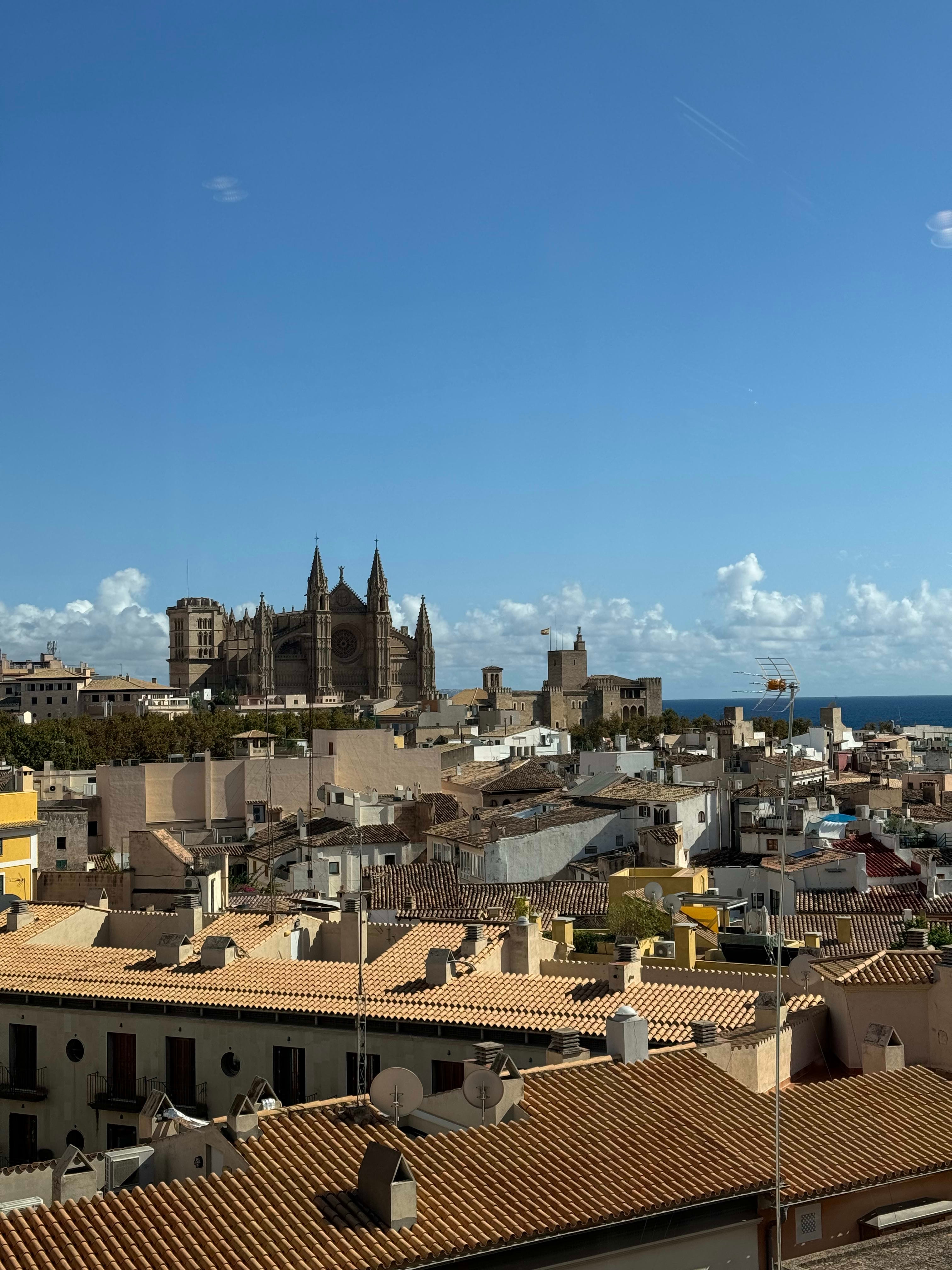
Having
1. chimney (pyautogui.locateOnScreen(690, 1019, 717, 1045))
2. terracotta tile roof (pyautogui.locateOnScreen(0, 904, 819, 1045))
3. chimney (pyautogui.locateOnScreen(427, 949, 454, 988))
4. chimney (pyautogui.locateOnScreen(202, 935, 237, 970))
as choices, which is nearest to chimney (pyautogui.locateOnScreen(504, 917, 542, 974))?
terracotta tile roof (pyautogui.locateOnScreen(0, 904, 819, 1045))

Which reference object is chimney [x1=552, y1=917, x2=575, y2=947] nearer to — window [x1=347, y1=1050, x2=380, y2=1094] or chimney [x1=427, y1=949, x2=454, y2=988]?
chimney [x1=427, y1=949, x2=454, y2=988]

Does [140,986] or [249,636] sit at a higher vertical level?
[249,636]

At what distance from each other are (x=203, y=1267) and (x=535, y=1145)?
8.68ft

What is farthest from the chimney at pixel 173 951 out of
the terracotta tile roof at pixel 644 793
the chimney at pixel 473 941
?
the terracotta tile roof at pixel 644 793

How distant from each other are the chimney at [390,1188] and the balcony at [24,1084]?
9840 mm

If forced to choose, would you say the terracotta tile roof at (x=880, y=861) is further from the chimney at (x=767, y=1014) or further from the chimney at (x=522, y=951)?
the chimney at (x=767, y=1014)

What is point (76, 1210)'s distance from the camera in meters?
8.82

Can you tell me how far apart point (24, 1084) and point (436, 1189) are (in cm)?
1026

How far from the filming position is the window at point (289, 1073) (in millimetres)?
16156

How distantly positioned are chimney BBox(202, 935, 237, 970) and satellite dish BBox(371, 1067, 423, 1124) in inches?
310

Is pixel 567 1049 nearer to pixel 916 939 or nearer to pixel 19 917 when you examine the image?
pixel 916 939

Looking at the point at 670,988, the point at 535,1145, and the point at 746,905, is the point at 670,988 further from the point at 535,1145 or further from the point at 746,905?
the point at 746,905

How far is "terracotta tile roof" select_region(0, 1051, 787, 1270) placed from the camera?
28.1ft

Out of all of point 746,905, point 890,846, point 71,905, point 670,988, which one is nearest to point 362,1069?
point 670,988
